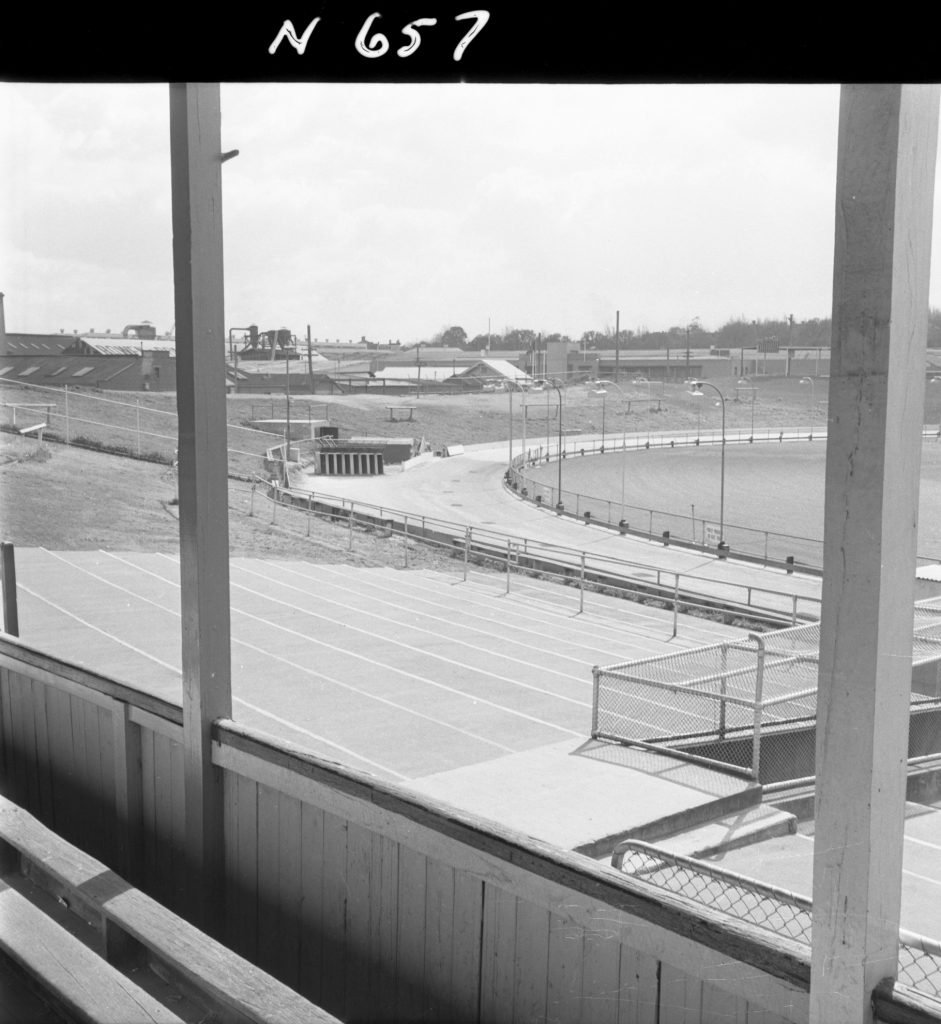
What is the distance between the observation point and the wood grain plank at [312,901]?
224 centimetres

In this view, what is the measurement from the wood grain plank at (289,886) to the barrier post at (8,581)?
2.62m

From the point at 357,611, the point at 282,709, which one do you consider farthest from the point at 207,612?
the point at 357,611

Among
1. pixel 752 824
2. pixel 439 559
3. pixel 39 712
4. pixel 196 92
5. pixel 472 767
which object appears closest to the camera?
pixel 196 92

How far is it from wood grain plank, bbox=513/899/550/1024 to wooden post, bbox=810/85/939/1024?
0.52 meters

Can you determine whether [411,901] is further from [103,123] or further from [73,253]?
[73,253]

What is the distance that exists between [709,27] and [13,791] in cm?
326

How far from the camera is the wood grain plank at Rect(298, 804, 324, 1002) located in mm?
2238

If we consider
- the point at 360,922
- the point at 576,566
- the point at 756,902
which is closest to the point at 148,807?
the point at 360,922

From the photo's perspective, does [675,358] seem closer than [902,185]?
No

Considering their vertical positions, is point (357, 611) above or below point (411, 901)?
below

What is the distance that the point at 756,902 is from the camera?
347cm

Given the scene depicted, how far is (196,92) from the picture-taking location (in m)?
2.27

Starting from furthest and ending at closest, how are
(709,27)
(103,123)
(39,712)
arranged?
(103,123)
(39,712)
(709,27)

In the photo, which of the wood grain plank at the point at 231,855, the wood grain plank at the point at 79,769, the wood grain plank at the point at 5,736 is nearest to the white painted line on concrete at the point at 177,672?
the wood grain plank at the point at 5,736
